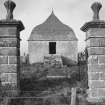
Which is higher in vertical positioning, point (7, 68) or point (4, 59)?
point (4, 59)

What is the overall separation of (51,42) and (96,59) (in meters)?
14.8

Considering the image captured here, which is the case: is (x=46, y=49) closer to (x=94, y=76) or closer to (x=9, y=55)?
(x=9, y=55)

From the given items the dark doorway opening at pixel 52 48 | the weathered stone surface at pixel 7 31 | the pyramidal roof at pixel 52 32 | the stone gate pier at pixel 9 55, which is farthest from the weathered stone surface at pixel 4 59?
the dark doorway opening at pixel 52 48

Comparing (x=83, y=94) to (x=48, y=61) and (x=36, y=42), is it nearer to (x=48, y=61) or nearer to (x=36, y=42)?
(x=48, y=61)

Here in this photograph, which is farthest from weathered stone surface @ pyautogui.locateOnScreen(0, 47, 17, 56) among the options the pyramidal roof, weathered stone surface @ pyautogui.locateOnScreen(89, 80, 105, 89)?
the pyramidal roof

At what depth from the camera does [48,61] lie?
18.4 m

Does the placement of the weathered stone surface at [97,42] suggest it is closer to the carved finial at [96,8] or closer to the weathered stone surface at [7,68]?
the carved finial at [96,8]

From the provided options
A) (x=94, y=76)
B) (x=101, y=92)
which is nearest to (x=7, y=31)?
(x=94, y=76)

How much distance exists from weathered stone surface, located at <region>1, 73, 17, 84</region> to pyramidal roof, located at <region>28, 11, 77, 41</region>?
14039 mm

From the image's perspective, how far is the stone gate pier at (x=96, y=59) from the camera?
21.8 feet

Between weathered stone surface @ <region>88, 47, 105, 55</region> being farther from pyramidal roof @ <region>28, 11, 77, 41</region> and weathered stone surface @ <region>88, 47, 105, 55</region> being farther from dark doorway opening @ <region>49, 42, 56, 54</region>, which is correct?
dark doorway opening @ <region>49, 42, 56, 54</region>

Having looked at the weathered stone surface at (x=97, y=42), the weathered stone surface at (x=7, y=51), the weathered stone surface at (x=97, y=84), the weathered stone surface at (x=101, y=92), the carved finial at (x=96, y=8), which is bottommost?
the weathered stone surface at (x=101, y=92)

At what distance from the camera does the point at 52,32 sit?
21.2 metres

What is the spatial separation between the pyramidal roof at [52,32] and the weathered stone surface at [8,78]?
14.0 meters
